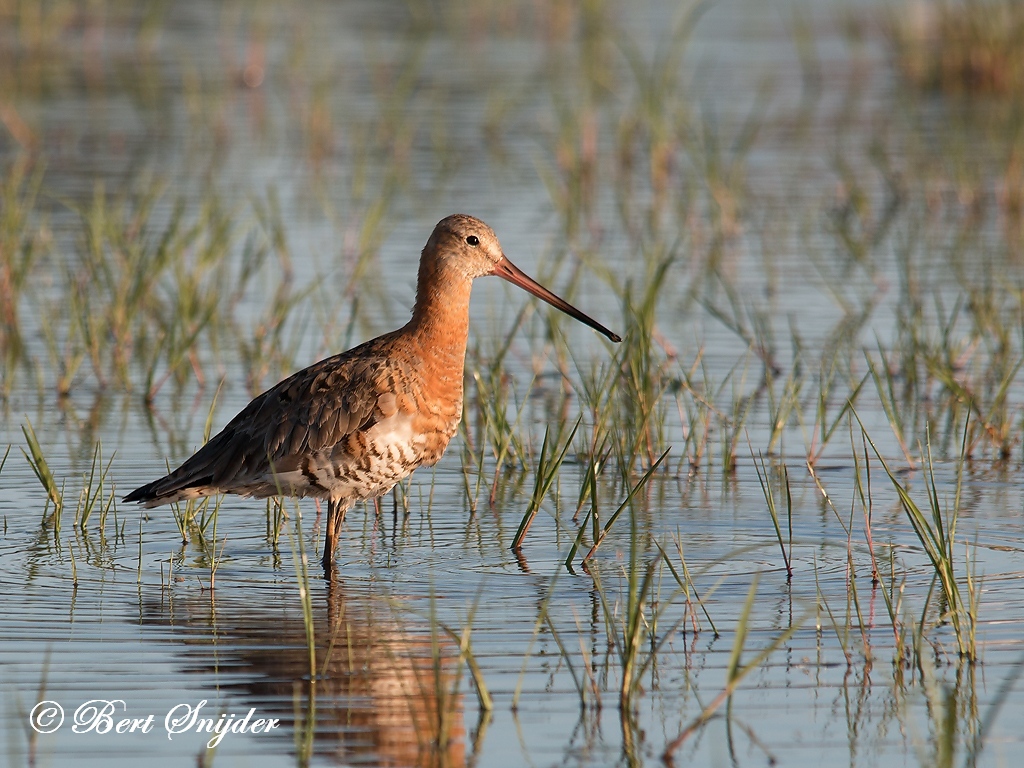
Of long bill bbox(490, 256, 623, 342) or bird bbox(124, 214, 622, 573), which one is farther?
long bill bbox(490, 256, 623, 342)

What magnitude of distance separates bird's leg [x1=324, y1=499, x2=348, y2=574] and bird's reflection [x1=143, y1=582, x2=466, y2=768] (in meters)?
0.30

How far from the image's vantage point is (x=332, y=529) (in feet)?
22.8

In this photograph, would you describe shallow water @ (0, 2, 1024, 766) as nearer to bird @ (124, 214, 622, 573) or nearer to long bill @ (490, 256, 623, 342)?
bird @ (124, 214, 622, 573)

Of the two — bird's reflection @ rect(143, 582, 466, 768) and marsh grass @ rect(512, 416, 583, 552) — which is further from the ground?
marsh grass @ rect(512, 416, 583, 552)

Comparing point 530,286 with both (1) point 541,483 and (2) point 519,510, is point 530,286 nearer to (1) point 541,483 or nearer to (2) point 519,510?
(2) point 519,510

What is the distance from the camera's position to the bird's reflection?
4.97 m

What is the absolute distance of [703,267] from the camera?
40.2 ft

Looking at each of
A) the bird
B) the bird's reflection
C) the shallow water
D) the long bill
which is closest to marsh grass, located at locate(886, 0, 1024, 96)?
the shallow water

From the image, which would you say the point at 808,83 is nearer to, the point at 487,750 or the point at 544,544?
the point at 544,544

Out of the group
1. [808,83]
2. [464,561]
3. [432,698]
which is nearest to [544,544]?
[464,561]

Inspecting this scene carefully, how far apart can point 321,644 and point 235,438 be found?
1309 mm

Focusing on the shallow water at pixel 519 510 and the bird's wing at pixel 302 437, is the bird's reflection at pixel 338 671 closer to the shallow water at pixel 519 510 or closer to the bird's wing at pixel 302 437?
the shallow water at pixel 519 510

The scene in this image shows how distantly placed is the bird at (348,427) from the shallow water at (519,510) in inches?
10.3

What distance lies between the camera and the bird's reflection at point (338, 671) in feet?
16.3
